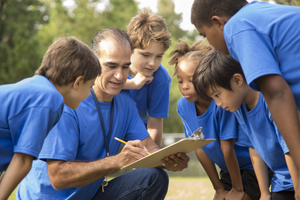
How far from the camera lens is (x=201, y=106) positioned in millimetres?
3510

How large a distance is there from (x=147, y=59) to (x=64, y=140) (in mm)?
1330

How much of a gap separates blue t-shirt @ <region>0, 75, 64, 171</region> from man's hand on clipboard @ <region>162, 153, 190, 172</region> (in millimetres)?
1089

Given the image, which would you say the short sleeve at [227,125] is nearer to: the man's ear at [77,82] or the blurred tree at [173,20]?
the man's ear at [77,82]

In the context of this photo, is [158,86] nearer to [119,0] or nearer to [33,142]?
[33,142]

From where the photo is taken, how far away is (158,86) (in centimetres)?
402

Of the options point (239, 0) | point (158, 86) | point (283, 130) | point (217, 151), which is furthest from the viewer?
point (158, 86)

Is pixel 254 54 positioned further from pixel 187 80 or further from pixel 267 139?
pixel 187 80

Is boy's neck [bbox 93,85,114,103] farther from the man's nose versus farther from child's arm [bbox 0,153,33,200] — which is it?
child's arm [bbox 0,153,33,200]

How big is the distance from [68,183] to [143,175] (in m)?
0.68

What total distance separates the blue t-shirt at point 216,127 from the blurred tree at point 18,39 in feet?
40.5

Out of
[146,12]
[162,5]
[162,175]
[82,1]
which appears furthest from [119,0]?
[162,175]

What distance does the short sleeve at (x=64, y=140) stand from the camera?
2856 millimetres

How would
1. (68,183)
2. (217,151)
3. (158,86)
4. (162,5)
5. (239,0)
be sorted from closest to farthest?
(239,0)
(68,183)
(217,151)
(158,86)
(162,5)

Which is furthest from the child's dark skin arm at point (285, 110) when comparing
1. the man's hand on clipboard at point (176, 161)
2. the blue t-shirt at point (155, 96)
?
the blue t-shirt at point (155, 96)
